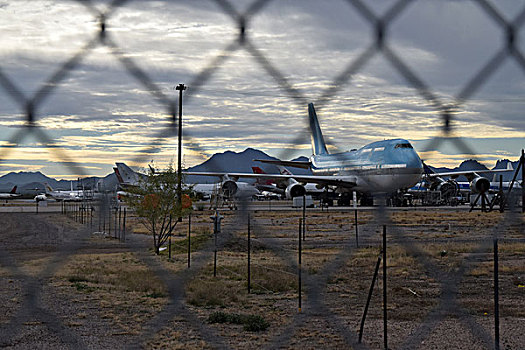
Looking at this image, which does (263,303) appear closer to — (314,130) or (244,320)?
(244,320)

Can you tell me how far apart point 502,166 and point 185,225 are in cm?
2374

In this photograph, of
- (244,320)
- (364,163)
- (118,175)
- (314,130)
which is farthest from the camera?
(244,320)

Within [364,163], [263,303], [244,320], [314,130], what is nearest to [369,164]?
[364,163]

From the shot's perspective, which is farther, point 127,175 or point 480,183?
point 480,183

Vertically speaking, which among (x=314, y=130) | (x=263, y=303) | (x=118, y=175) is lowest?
(x=263, y=303)

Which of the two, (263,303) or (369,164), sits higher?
(369,164)

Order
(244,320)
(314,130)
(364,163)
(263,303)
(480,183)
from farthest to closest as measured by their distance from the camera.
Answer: (263,303) → (244,320) → (480,183) → (364,163) → (314,130)

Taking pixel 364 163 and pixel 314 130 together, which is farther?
pixel 364 163

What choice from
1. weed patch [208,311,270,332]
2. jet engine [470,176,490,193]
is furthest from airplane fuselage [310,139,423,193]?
weed patch [208,311,270,332]

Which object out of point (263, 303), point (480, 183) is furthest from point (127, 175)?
point (263, 303)

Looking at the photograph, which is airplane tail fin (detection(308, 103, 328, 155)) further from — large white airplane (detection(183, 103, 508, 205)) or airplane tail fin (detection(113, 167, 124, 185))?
airplane tail fin (detection(113, 167, 124, 185))

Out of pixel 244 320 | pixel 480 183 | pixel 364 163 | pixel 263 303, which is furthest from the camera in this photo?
pixel 263 303

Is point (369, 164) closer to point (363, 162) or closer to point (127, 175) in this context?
point (363, 162)

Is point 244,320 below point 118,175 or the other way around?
below
